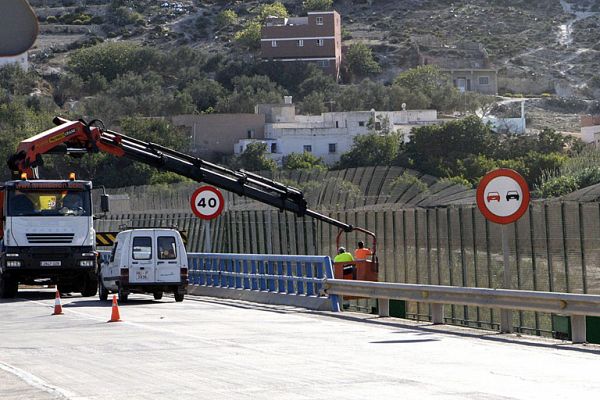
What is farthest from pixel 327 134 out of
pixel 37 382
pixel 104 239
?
pixel 37 382

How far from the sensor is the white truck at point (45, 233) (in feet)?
117

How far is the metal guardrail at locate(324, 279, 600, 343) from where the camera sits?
1939 centimetres

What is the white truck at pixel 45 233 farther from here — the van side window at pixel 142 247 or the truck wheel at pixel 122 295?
the van side window at pixel 142 247

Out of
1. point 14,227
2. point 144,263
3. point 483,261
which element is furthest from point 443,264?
point 14,227

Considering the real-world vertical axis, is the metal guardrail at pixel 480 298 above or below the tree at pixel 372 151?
below

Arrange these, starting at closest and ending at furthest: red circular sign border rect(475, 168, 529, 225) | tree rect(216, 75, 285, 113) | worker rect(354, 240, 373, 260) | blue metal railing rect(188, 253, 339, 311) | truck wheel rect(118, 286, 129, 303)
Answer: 1. red circular sign border rect(475, 168, 529, 225)
2. blue metal railing rect(188, 253, 339, 311)
3. worker rect(354, 240, 373, 260)
4. truck wheel rect(118, 286, 129, 303)
5. tree rect(216, 75, 285, 113)

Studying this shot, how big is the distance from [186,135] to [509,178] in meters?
130

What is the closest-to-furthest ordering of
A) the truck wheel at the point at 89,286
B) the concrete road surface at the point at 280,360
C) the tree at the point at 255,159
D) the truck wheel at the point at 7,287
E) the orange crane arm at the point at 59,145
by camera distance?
the concrete road surface at the point at 280,360 → the truck wheel at the point at 7,287 → the truck wheel at the point at 89,286 → the orange crane arm at the point at 59,145 → the tree at the point at 255,159

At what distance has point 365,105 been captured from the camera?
18275 cm

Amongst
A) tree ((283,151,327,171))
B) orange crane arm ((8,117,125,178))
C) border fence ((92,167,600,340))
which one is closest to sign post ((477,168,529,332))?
border fence ((92,167,600,340))

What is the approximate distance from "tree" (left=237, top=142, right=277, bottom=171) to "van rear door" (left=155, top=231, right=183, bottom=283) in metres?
102

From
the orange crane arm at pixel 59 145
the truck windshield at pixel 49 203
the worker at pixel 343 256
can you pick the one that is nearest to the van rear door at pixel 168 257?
the truck windshield at pixel 49 203

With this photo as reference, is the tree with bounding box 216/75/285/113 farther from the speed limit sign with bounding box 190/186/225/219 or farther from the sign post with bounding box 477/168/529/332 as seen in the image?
the sign post with bounding box 477/168/529/332

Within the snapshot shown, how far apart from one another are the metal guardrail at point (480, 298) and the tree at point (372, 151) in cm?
10191
